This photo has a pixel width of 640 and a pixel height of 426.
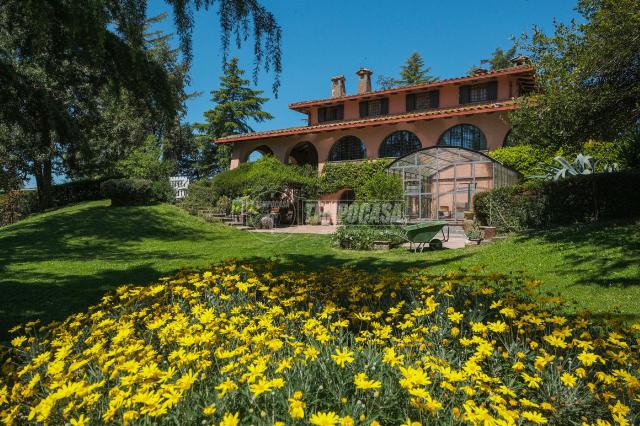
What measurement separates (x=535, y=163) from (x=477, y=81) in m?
6.44

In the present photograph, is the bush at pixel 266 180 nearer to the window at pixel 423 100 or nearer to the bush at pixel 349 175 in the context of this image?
the bush at pixel 349 175

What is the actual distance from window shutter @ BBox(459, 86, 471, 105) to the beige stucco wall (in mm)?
2177

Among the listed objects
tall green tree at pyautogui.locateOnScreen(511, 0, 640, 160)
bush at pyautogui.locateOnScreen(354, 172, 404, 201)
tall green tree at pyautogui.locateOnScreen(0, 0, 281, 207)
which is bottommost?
bush at pyautogui.locateOnScreen(354, 172, 404, 201)

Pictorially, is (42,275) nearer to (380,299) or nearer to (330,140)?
(380,299)

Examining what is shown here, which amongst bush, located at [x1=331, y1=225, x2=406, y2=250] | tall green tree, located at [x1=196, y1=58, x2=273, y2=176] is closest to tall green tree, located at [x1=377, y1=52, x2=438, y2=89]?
tall green tree, located at [x1=196, y1=58, x2=273, y2=176]

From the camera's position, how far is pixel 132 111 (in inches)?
220

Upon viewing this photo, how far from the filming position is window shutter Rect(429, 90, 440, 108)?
23594 millimetres

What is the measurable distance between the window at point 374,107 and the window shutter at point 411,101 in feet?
4.41

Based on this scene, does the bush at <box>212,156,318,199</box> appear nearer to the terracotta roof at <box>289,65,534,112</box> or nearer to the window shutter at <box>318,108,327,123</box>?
the window shutter at <box>318,108,327,123</box>

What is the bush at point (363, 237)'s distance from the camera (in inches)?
447

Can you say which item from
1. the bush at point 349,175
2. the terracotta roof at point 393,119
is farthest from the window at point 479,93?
the bush at point 349,175

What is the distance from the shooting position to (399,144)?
2327 cm

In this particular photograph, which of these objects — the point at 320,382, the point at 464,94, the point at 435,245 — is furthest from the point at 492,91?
the point at 320,382

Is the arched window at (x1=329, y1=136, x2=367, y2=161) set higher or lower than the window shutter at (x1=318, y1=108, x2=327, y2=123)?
lower
